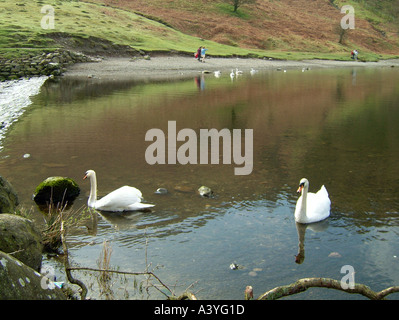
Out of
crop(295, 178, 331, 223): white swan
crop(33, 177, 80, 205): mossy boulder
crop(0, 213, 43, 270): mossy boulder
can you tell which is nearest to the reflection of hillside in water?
crop(33, 177, 80, 205): mossy boulder

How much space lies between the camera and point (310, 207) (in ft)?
38.1

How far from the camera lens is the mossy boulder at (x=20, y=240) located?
288 inches

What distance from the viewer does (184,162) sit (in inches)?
669

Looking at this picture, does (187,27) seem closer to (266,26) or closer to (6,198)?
(266,26)

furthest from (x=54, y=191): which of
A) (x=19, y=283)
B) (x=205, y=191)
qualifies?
(x=19, y=283)

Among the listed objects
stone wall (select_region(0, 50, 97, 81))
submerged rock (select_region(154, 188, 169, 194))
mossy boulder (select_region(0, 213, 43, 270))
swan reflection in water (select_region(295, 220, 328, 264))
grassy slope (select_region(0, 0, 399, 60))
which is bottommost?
swan reflection in water (select_region(295, 220, 328, 264))

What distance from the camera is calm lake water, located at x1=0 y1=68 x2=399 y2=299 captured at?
9.12 meters

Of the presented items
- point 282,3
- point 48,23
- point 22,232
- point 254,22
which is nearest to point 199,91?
point 22,232

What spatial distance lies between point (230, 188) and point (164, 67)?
46.1m

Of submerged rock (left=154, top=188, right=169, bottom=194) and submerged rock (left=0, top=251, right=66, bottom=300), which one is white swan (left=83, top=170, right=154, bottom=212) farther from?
submerged rock (left=0, top=251, right=66, bottom=300)

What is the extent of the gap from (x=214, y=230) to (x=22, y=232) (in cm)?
472

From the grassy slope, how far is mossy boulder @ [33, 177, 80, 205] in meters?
42.3

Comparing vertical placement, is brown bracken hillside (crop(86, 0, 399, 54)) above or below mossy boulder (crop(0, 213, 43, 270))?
above

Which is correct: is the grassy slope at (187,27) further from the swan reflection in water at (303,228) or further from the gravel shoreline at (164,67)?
the swan reflection in water at (303,228)
